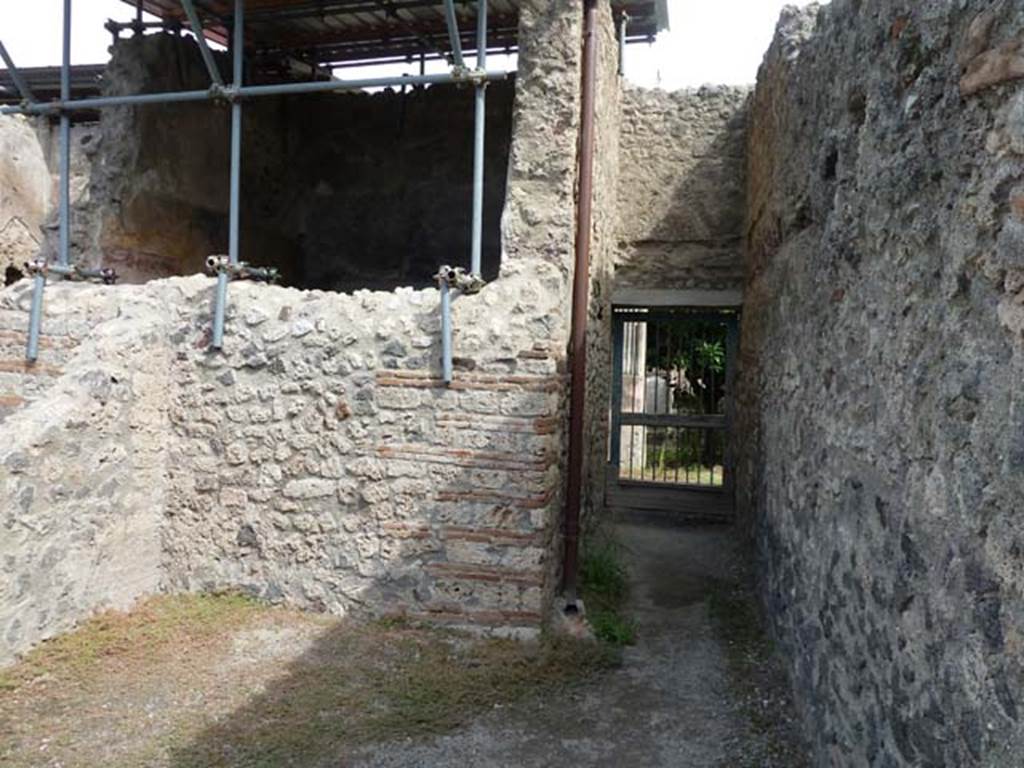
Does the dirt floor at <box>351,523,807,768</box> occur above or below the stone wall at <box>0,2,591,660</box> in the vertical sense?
below

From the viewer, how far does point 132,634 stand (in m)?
4.30

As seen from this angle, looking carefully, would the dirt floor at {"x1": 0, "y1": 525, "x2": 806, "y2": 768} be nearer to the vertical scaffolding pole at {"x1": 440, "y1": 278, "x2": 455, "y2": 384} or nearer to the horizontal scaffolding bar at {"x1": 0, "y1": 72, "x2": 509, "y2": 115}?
the vertical scaffolding pole at {"x1": 440, "y1": 278, "x2": 455, "y2": 384}

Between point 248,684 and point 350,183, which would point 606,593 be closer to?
point 248,684

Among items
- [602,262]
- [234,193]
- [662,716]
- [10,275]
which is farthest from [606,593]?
[10,275]

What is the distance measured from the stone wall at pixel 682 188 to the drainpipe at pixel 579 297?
9.19 ft

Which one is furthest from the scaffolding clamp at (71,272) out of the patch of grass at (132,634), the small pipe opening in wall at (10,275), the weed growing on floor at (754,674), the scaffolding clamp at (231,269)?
the weed growing on floor at (754,674)

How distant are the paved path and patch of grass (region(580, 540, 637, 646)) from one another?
12 cm

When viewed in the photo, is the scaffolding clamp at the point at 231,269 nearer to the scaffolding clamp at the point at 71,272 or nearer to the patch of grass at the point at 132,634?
the scaffolding clamp at the point at 71,272

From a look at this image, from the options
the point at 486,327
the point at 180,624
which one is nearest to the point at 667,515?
the point at 486,327

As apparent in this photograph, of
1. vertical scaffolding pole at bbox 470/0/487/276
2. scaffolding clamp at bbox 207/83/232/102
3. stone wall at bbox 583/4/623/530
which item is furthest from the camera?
stone wall at bbox 583/4/623/530

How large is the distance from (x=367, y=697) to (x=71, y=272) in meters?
3.48

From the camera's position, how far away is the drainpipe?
4867 millimetres

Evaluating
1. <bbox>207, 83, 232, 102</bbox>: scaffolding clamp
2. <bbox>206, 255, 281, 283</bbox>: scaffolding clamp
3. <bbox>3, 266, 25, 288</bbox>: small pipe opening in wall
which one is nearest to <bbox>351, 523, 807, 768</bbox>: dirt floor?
<bbox>206, 255, 281, 283</bbox>: scaffolding clamp

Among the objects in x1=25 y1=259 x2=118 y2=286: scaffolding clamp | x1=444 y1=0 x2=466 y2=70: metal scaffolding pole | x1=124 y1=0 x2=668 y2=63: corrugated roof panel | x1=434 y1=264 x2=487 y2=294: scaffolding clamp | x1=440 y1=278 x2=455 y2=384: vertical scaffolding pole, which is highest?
x1=124 y1=0 x2=668 y2=63: corrugated roof panel
